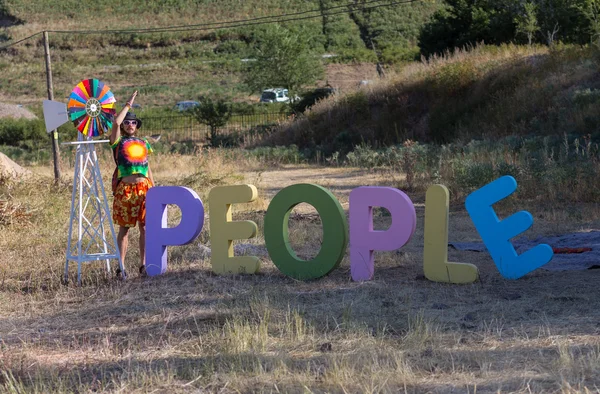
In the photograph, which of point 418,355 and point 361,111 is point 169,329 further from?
point 361,111

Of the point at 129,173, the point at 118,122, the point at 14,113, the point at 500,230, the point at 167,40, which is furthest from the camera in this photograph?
the point at 167,40

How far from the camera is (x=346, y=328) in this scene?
6.16 meters

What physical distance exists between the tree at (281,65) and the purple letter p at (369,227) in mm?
36541

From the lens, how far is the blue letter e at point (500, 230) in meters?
7.47

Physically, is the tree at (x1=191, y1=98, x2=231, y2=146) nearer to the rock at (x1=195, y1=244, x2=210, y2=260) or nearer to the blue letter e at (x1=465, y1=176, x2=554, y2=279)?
the rock at (x1=195, y1=244, x2=210, y2=260)

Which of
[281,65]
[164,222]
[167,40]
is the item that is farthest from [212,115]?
[167,40]

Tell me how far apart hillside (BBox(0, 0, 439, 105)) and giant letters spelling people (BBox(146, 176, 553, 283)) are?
4917 centimetres

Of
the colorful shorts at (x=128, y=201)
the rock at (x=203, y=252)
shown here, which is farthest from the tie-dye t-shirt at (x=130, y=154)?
the rock at (x=203, y=252)

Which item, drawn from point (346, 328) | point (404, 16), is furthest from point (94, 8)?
point (346, 328)

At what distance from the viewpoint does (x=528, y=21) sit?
33781mm

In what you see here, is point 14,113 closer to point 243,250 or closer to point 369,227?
point 243,250

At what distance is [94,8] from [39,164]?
5091cm

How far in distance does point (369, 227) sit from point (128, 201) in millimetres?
2534

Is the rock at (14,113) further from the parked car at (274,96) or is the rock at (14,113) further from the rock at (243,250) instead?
the rock at (243,250)
